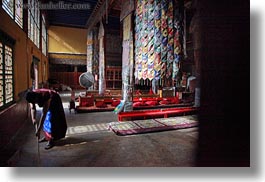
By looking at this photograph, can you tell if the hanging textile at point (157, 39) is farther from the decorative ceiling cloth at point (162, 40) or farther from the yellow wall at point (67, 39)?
the yellow wall at point (67, 39)

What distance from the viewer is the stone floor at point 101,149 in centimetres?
184

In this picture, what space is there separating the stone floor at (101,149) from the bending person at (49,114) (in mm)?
89

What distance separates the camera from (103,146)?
2.22 meters

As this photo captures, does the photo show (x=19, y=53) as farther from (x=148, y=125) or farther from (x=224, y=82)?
(x=224, y=82)

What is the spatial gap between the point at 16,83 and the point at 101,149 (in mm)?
1476

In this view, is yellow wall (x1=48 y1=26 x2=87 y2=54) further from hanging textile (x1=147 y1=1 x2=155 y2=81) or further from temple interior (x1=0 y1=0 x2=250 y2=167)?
hanging textile (x1=147 y1=1 x2=155 y2=81)

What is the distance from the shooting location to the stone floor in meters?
1.84

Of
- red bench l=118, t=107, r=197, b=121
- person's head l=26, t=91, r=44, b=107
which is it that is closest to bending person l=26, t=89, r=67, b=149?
person's head l=26, t=91, r=44, b=107

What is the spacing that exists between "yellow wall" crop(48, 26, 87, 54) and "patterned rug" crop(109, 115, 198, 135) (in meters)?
1.97

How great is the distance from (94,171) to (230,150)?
1.39 m

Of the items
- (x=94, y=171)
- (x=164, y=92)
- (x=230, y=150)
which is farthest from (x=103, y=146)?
(x=164, y=92)

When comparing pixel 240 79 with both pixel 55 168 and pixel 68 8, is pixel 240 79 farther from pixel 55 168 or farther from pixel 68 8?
pixel 68 8

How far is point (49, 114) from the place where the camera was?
2.27 metres

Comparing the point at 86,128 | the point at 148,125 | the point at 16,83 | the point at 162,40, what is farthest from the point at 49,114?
the point at 162,40
